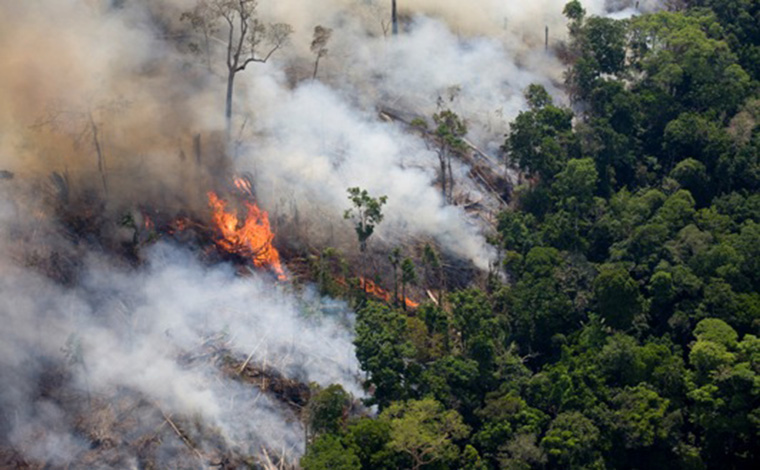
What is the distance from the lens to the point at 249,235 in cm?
9638

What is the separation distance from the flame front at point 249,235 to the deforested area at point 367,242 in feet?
0.81

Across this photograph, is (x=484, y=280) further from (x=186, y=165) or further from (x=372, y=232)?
(x=186, y=165)

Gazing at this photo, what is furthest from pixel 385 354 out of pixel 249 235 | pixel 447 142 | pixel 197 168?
pixel 447 142

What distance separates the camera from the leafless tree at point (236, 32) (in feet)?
341

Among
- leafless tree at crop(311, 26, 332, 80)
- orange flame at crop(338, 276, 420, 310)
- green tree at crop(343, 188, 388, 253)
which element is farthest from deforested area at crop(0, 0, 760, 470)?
leafless tree at crop(311, 26, 332, 80)

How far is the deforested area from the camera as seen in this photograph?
84.6 metres

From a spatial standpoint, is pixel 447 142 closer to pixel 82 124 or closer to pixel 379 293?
pixel 379 293

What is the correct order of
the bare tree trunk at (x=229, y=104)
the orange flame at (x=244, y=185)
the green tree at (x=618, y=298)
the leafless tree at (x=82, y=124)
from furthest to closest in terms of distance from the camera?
the bare tree trunk at (x=229, y=104) < the orange flame at (x=244, y=185) < the leafless tree at (x=82, y=124) < the green tree at (x=618, y=298)

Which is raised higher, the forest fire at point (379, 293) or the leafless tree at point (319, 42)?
the leafless tree at point (319, 42)

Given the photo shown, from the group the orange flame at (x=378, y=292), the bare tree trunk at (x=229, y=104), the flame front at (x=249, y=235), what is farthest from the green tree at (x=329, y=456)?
the bare tree trunk at (x=229, y=104)

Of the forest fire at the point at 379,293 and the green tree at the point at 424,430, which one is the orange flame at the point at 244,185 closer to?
the forest fire at the point at 379,293

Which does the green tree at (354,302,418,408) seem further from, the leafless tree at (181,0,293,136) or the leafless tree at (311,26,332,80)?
the leafless tree at (311,26,332,80)

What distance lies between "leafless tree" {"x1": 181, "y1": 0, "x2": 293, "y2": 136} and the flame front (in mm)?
8416

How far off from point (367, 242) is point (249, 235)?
10.0m
